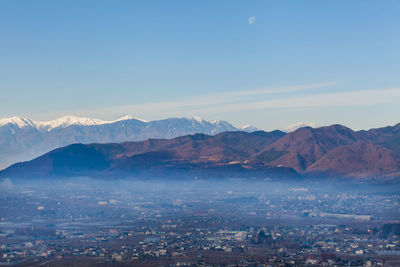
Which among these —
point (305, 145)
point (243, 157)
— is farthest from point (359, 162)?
point (243, 157)

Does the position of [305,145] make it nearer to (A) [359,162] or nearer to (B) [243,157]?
(B) [243,157]

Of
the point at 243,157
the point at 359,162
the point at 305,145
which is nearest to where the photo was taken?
the point at 359,162

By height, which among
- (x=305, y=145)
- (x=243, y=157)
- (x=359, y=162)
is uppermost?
(x=305, y=145)

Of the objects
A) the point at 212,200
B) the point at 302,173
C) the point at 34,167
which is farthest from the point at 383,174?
the point at 34,167

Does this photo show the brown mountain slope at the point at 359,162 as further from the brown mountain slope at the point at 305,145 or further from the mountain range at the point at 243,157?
the brown mountain slope at the point at 305,145

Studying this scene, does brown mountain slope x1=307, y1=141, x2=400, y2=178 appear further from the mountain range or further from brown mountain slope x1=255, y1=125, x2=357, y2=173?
brown mountain slope x1=255, y1=125, x2=357, y2=173

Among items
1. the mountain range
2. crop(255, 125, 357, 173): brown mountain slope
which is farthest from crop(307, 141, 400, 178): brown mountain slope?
crop(255, 125, 357, 173): brown mountain slope

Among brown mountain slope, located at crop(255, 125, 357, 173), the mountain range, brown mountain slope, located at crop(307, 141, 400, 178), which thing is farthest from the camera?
brown mountain slope, located at crop(255, 125, 357, 173)

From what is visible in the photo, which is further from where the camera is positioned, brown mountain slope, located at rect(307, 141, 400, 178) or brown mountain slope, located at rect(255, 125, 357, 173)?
brown mountain slope, located at rect(255, 125, 357, 173)

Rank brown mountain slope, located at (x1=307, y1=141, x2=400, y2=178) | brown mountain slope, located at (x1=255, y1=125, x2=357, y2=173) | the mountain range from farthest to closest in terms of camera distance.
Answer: brown mountain slope, located at (x1=255, y1=125, x2=357, y2=173)
the mountain range
brown mountain slope, located at (x1=307, y1=141, x2=400, y2=178)
